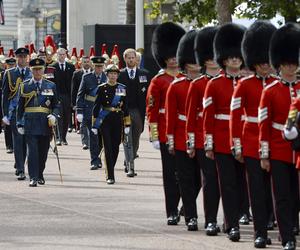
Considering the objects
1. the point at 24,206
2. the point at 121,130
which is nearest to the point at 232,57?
the point at 24,206

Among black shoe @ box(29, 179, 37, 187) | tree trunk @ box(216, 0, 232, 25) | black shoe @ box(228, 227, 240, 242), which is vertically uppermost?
tree trunk @ box(216, 0, 232, 25)

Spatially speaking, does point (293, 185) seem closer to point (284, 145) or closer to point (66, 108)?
point (284, 145)

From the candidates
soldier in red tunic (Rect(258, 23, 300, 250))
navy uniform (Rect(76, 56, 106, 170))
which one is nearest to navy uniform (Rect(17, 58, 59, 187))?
navy uniform (Rect(76, 56, 106, 170))

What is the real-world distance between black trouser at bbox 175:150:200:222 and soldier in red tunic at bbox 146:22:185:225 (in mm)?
455

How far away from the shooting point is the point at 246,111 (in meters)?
13.4

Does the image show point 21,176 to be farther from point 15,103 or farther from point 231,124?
point 231,124

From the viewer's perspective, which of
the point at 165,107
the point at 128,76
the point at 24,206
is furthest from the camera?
the point at 128,76

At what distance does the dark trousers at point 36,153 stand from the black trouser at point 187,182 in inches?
212

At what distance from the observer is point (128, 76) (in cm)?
2241

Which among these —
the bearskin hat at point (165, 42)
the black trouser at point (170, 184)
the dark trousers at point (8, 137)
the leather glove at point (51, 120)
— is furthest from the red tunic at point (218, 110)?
the dark trousers at point (8, 137)

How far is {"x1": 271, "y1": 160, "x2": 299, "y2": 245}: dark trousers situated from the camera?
42.0 ft

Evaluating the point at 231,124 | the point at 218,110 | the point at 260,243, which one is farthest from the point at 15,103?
the point at 260,243

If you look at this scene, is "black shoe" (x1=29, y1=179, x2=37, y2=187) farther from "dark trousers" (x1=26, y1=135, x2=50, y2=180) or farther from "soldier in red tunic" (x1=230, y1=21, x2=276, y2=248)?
"soldier in red tunic" (x1=230, y1=21, x2=276, y2=248)

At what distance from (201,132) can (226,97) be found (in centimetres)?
55
